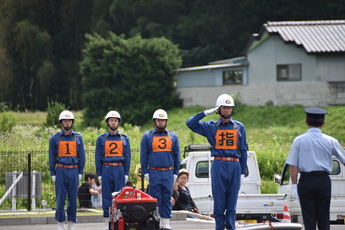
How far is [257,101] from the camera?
52.2 m

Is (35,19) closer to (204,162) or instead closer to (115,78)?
(115,78)

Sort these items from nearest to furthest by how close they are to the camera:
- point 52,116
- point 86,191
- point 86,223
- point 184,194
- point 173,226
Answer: point 173,226, point 184,194, point 86,223, point 86,191, point 52,116

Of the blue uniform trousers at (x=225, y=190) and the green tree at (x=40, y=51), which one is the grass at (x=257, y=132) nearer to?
the green tree at (x=40, y=51)

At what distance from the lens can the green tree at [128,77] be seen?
189ft

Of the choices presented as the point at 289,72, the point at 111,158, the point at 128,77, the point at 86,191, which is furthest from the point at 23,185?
the point at 128,77

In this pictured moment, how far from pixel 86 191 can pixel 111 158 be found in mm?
5429

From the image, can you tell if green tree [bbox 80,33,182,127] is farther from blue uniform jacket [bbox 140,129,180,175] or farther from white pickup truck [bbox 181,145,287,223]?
blue uniform jacket [bbox 140,129,180,175]

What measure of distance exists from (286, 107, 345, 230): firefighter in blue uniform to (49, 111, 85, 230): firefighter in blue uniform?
565 centimetres

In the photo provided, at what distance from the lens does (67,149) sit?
617 inches

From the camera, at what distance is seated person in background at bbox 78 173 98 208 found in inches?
819

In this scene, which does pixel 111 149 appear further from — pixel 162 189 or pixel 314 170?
pixel 314 170

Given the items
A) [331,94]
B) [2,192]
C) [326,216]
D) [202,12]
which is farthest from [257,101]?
[326,216]

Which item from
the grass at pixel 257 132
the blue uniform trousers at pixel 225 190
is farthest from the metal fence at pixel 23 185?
the blue uniform trousers at pixel 225 190

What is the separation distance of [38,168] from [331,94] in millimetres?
27087
